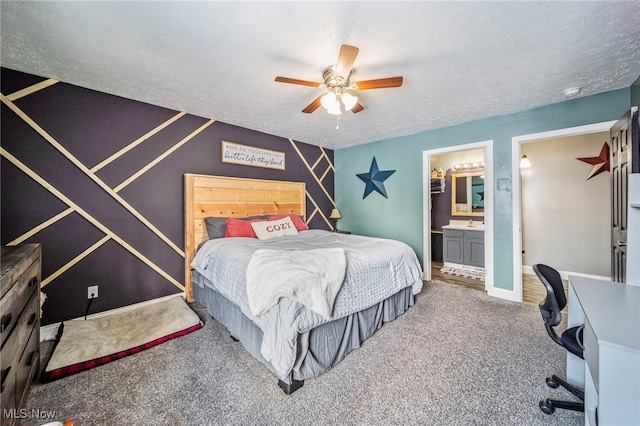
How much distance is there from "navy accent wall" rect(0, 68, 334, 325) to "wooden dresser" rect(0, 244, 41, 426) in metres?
0.87

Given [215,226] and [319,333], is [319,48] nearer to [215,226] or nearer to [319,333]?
[319,333]

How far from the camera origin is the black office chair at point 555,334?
4.48 ft

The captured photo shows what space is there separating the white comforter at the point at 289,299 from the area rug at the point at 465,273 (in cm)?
200

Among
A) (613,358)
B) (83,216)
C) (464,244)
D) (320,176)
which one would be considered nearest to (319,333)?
(613,358)

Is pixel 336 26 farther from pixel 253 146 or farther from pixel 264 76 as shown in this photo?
pixel 253 146

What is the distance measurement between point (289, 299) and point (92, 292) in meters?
2.37

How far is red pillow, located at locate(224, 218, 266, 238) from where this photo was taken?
3.12 m

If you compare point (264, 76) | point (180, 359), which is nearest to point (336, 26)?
point (264, 76)

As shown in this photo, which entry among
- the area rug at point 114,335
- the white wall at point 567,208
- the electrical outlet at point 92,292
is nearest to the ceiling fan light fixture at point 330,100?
the area rug at point 114,335

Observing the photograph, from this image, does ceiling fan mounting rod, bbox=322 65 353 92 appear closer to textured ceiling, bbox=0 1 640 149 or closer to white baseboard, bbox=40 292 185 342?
textured ceiling, bbox=0 1 640 149

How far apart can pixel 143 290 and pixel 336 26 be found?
3.29 metres

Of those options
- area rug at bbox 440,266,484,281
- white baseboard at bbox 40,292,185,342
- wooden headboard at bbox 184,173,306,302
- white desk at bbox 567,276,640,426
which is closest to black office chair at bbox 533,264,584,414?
white desk at bbox 567,276,640,426

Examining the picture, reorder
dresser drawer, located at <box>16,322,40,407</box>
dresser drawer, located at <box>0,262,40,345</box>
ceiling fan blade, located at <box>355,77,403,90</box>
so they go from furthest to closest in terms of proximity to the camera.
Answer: ceiling fan blade, located at <box>355,77,403,90</box>
dresser drawer, located at <box>16,322,40,407</box>
dresser drawer, located at <box>0,262,40,345</box>

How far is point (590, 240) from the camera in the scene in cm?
363
